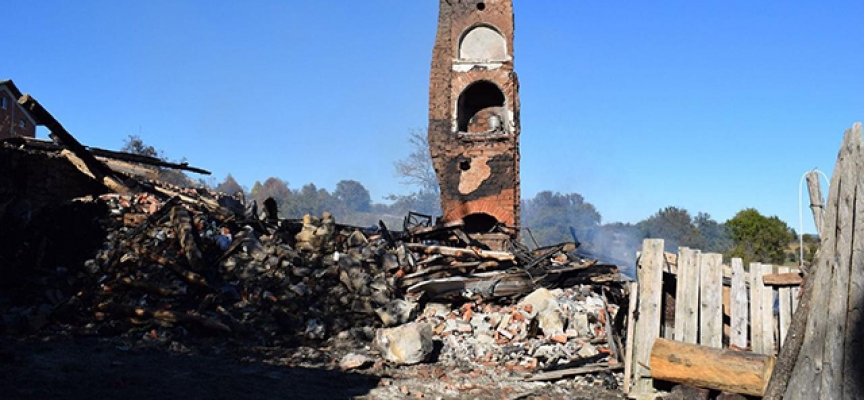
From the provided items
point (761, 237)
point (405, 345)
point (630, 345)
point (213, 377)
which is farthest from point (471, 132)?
point (761, 237)

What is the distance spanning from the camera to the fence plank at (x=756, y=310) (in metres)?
5.51

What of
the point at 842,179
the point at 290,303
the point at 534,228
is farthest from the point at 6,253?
the point at 534,228

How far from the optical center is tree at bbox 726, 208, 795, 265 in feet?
77.5

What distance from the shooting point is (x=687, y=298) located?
583 centimetres

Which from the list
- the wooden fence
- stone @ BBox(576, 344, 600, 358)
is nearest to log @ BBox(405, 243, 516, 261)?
stone @ BBox(576, 344, 600, 358)

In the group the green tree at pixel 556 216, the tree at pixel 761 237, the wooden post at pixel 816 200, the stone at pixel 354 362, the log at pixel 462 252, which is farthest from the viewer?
the green tree at pixel 556 216

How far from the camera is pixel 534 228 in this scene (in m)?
56.9

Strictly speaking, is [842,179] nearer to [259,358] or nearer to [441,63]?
[259,358]

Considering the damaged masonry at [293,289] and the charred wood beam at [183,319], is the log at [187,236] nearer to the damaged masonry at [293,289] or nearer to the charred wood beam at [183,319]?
the damaged masonry at [293,289]

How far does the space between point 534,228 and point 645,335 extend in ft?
169

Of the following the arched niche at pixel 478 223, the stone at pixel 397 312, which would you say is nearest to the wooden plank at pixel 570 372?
→ the stone at pixel 397 312

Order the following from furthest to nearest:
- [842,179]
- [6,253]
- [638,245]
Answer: [638,245] < [6,253] < [842,179]

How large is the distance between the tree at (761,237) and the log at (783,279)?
19.3 m

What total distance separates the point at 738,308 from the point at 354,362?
14.6 ft
